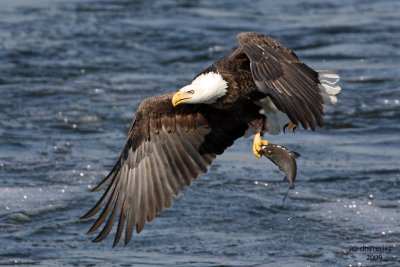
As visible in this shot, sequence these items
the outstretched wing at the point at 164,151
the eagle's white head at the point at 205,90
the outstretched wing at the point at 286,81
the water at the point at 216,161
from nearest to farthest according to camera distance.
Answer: the outstretched wing at the point at 286,81 → the eagle's white head at the point at 205,90 → the outstretched wing at the point at 164,151 → the water at the point at 216,161

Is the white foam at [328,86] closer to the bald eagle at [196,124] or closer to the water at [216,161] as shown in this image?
the bald eagle at [196,124]

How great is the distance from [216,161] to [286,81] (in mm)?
3082

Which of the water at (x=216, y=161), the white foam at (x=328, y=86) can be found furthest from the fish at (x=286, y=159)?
the water at (x=216, y=161)

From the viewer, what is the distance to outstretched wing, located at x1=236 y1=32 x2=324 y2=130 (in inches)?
216

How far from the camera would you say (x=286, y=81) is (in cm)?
563

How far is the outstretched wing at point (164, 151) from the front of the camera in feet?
21.4

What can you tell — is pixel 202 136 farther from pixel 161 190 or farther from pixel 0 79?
pixel 0 79

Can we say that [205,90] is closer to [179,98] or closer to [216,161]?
[179,98]

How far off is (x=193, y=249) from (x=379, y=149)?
95.1 inches

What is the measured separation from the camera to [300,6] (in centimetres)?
1319

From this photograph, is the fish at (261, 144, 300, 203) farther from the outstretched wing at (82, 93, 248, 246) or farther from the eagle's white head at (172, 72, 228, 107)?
the outstretched wing at (82, 93, 248, 246)

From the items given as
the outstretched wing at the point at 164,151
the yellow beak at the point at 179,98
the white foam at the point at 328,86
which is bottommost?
the outstretched wing at the point at 164,151

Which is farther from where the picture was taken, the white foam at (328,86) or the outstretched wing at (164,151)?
the outstretched wing at (164,151)

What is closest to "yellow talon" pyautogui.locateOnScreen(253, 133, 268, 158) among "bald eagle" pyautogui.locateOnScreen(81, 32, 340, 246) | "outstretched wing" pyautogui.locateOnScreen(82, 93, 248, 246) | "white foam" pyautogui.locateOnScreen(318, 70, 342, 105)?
"bald eagle" pyautogui.locateOnScreen(81, 32, 340, 246)
